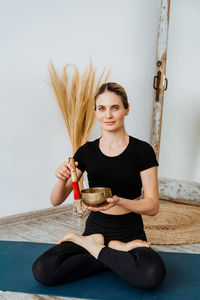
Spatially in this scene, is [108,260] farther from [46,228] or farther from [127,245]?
[46,228]

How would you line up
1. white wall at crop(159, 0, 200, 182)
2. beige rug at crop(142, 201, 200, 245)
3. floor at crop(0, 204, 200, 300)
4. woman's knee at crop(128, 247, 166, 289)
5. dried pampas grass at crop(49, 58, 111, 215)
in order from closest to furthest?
woman's knee at crop(128, 247, 166, 289)
floor at crop(0, 204, 200, 300)
beige rug at crop(142, 201, 200, 245)
dried pampas grass at crop(49, 58, 111, 215)
white wall at crop(159, 0, 200, 182)

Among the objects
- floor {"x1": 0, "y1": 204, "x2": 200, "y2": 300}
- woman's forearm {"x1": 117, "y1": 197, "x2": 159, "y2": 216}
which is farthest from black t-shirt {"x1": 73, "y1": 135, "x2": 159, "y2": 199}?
floor {"x1": 0, "y1": 204, "x2": 200, "y2": 300}

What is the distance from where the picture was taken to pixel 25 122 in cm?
273

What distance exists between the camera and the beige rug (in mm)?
2383

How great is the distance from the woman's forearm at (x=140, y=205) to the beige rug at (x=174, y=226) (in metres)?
0.77

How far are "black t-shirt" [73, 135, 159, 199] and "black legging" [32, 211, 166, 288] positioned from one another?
13cm

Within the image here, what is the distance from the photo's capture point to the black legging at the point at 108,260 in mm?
1476

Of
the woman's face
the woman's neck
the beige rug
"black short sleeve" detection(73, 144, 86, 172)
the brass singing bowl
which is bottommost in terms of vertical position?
the beige rug

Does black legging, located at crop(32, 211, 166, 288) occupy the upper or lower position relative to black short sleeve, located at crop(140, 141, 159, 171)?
lower

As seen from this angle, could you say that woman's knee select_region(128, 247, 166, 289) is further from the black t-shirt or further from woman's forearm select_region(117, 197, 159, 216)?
the black t-shirt

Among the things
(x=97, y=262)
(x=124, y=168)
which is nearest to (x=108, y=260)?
(x=97, y=262)

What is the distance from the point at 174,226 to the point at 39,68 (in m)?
1.60

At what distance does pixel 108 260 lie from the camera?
1571 mm

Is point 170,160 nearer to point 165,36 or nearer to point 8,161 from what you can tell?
point 165,36
